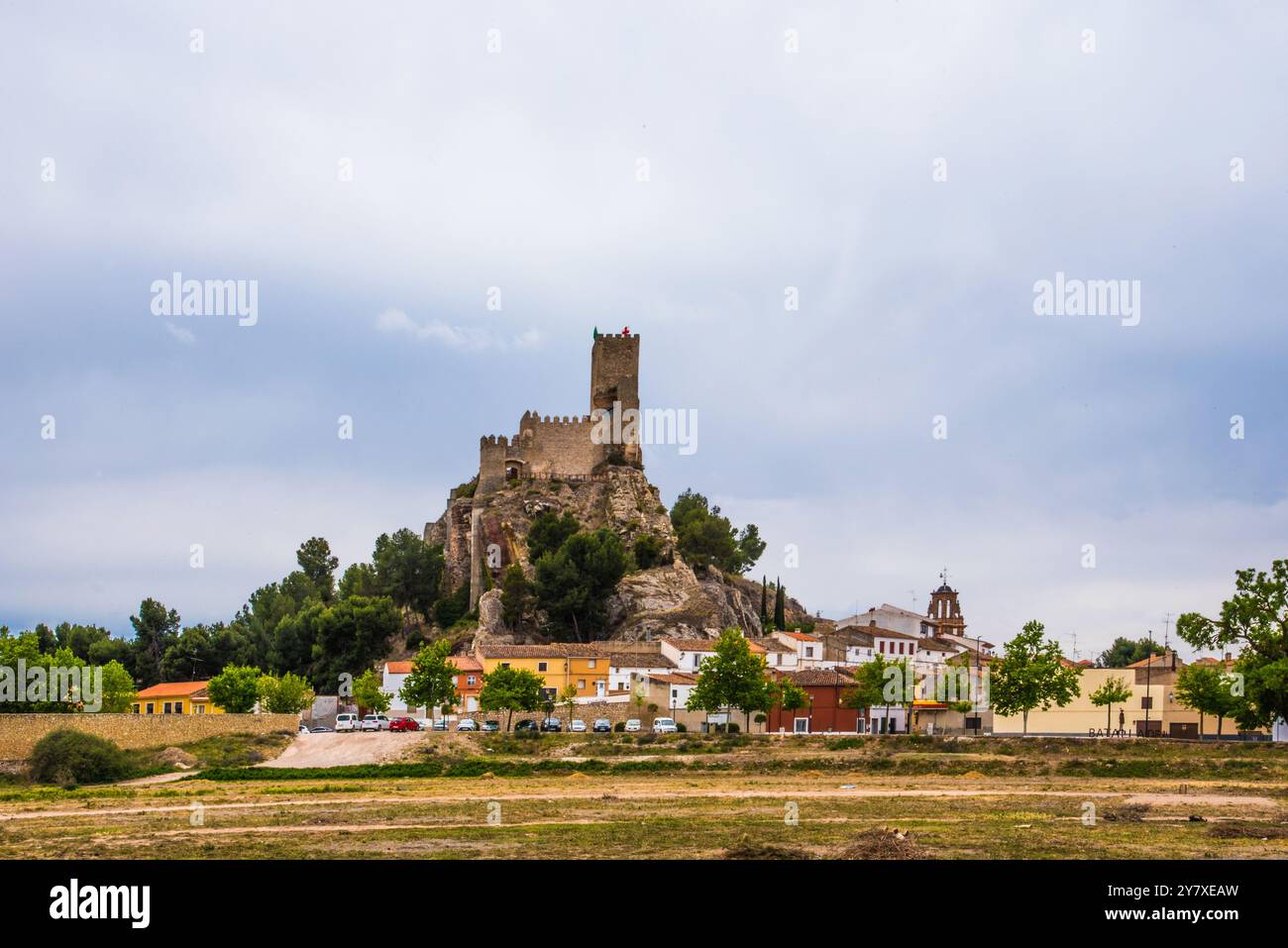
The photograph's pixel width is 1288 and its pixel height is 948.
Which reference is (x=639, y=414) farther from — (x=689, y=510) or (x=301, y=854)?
(x=301, y=854)

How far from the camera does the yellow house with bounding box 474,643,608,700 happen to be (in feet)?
317

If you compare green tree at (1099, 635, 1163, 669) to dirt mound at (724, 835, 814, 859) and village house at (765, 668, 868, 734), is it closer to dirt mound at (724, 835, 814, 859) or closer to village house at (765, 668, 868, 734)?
village house at (765, 668, 868, 734)

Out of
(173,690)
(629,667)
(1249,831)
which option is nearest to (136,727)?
(173,690)

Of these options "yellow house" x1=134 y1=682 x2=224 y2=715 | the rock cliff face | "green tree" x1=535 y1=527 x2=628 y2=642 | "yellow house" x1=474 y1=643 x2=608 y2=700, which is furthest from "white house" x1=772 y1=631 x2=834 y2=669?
"yellow house" x1=134 y1=682 x2=224 y2=715

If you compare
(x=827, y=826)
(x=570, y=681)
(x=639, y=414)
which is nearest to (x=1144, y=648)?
(x=639, y=414)

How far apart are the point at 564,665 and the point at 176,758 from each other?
34.6 meters

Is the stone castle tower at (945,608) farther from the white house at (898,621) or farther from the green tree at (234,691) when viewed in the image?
the green tree at (234,691)

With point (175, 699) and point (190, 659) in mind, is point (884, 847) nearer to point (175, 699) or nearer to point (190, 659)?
point (175, 699)

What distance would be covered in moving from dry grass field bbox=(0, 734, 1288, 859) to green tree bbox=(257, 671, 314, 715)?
14382mm

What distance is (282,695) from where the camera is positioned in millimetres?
87688

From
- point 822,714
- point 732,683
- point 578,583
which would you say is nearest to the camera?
point 732,683

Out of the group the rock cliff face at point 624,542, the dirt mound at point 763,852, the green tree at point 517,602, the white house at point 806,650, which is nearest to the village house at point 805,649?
the white house at point 806,650
